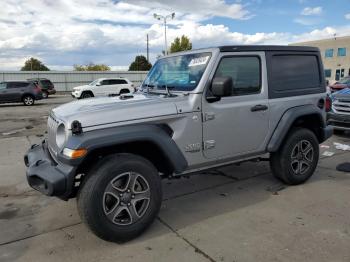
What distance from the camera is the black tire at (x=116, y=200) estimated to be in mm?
3424

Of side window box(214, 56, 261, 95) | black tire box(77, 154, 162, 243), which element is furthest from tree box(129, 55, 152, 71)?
black tire box(77, 154, 162, 243)

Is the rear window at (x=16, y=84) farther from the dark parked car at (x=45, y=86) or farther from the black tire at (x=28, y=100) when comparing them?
the dark parked car at (x=45, y=86)

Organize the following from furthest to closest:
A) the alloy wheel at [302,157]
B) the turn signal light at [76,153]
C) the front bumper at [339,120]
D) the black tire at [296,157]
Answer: the front bumper at [339,120] < the alloy wheel at [302,157] < the black tire at [296,157] < the turn signal light at [76,153]

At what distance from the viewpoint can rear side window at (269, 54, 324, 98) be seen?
191 inches

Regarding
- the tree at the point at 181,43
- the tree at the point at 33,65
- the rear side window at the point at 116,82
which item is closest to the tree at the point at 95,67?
the tree at the point at 33,65

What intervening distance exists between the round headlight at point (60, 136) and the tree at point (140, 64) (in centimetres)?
6859

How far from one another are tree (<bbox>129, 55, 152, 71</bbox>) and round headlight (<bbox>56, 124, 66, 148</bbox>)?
68.6 m

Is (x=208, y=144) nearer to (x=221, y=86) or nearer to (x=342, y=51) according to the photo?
(x=221, y=86)

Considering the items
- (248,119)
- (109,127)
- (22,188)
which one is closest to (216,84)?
(248,119)

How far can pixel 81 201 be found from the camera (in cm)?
342

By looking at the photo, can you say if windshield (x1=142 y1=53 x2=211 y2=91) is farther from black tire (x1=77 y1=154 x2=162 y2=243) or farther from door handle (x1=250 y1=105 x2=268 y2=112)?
black tire (x1=77 y1=154 x2=162 y2=243)

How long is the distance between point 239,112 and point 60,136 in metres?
2.07

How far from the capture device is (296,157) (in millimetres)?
5180

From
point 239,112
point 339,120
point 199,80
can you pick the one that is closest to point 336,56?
point 339,120
